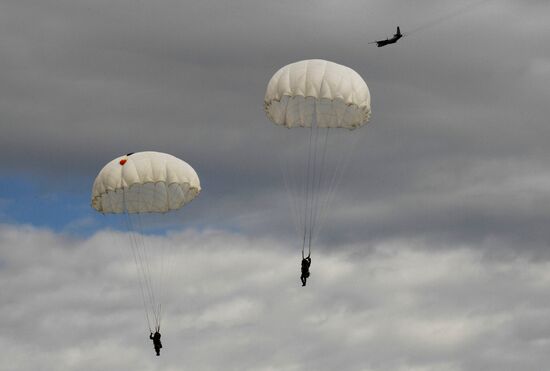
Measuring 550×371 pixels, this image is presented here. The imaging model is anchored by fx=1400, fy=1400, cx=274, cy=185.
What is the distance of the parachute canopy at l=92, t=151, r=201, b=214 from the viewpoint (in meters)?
80.6

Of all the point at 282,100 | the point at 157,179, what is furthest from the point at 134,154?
the point at 282,100

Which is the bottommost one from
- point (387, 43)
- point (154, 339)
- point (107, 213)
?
point (154, 339)

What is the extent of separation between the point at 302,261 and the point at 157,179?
10.4 metres

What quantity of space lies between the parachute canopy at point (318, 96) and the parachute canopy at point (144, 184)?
7.30 m

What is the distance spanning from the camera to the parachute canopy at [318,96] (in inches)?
2990

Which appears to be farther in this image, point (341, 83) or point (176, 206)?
point (176, 206)

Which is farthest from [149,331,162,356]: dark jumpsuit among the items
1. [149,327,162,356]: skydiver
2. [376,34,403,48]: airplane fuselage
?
[376,34,403,48]: airplane fuselage

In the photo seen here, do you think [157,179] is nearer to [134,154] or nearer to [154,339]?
[134,154]

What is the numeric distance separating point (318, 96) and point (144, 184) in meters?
14.1

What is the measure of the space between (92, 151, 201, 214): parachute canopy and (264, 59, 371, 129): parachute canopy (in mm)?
7303

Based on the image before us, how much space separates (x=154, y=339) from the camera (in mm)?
81125

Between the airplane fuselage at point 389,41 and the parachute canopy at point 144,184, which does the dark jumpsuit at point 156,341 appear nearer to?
the parachute canopy at point 144,184

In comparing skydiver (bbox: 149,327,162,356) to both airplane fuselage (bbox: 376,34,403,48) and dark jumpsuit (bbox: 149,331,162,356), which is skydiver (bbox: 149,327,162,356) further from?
airplane fuselage (bbox: 376,34,403,48)

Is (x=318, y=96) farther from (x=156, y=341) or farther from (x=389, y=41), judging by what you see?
(x=156, y=341)
